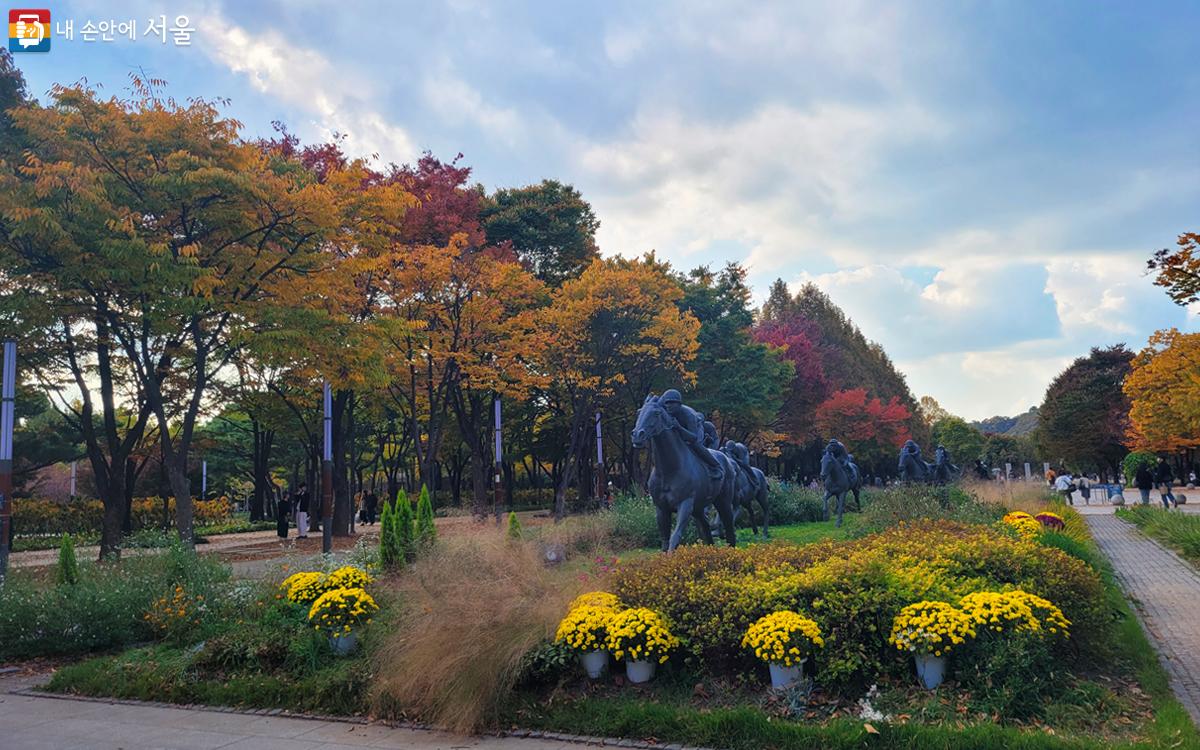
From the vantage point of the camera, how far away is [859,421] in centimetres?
5353

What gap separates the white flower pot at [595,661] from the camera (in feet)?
Answer: 23.5

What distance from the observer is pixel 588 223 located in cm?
3878

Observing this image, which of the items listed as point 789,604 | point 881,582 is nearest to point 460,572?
point 789,604

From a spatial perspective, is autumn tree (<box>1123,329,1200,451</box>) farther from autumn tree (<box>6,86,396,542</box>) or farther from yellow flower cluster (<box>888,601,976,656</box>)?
autumn tree (<box>6,86,396,542</box>)

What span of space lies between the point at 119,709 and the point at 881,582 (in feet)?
22.4

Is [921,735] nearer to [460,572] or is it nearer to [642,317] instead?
[460,572]

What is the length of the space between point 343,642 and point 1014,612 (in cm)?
598

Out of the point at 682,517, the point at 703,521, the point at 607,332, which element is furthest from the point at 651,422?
the point at 607,332

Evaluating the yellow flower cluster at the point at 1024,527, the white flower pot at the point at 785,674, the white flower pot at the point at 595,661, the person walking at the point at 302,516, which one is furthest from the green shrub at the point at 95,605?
the person walking at the point at 302,516

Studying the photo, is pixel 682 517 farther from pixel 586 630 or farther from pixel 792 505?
pixel 792 505

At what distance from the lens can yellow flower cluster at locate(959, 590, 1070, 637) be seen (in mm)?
6711

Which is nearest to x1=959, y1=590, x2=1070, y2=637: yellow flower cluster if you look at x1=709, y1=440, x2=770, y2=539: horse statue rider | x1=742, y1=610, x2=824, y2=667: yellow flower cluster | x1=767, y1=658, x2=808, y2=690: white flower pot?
x1=742, y1=610, x2=824, y2=667: yellow flower cluster

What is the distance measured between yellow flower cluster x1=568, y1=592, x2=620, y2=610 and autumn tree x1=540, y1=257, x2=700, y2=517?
65.8 feet

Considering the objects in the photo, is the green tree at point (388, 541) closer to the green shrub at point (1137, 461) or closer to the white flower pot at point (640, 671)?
the white flower pot at point (640, 671)
